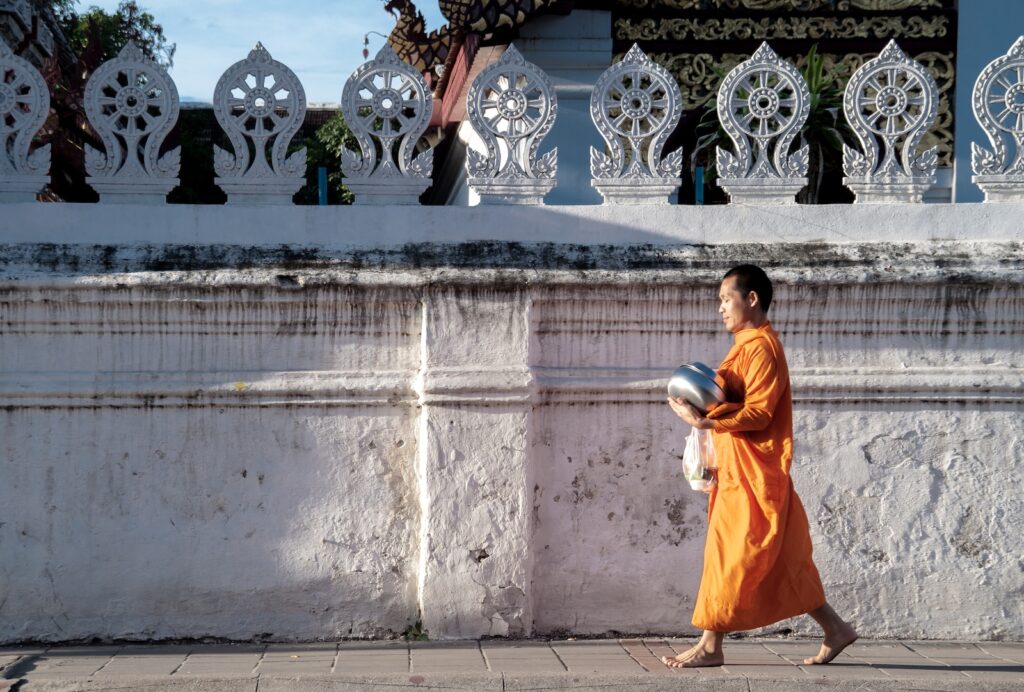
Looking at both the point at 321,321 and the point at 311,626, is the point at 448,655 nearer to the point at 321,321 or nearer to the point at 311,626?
the point at 311,626

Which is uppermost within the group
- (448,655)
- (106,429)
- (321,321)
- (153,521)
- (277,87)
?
(277,87)

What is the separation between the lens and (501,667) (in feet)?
14.7

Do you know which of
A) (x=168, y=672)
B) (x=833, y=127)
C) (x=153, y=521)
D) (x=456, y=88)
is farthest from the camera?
(x=456, y=88)

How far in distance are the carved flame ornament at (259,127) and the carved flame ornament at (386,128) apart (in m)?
0.21

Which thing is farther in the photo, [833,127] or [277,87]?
[833,127]

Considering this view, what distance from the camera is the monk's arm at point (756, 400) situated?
13.8 ft

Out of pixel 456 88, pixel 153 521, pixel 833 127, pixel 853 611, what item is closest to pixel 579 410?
pixel 853 611

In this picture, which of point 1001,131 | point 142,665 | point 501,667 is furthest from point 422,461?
point 1001,131

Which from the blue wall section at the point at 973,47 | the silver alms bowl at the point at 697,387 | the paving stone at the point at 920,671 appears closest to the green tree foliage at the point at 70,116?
the silver alms bowl at the point at 697,387

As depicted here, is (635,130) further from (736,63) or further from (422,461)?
(736,63)

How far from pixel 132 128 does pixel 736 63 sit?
15.5ft

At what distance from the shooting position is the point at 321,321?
498 cm

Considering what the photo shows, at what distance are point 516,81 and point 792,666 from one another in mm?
2576

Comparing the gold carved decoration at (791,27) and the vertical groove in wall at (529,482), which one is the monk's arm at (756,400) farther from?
the gold carved decoration at (791,27)
